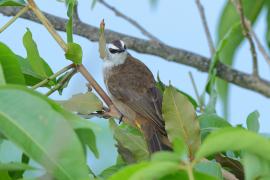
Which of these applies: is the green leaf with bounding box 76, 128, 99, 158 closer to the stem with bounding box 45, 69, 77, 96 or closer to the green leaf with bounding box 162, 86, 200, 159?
the green leaf with bounding box 162, 86, 200, 159

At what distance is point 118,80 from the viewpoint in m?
2.79

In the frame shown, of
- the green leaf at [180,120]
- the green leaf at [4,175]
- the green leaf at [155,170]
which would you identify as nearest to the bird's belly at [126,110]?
the green leaf at [180,120]

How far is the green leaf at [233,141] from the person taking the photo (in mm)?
839

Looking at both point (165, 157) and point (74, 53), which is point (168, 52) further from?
point (165, 157)

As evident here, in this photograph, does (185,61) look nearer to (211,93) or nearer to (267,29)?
(267,29)

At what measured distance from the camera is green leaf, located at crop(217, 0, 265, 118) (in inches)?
114

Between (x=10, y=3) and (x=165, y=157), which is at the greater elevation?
(x=10, y=3)

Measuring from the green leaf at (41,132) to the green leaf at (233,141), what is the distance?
154 millimetres

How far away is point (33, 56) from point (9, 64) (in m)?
0.20

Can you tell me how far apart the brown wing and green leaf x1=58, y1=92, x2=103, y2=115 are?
808mm

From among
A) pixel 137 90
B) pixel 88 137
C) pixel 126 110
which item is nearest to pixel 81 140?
pixel 88 137

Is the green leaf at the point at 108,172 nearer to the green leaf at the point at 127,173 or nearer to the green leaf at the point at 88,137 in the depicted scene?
the green leaf at the point at 88,137

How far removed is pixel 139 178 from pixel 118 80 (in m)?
1.97

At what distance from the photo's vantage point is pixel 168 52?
3.29 metres
